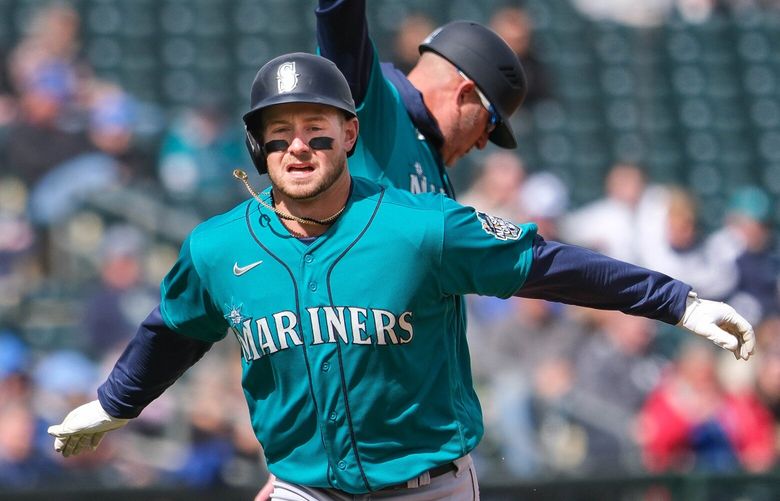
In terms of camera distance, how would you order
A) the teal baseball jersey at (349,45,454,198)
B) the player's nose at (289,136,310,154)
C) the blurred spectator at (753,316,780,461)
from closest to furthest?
the player's nose at (289,136,310,154) → the teal baseball jersey at (349,45,454,198) → the blurred spectator at (753,316,780,461)

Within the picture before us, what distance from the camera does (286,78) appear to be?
3279 mm

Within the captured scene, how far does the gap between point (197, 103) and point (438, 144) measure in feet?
18.4

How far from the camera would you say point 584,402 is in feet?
27.8

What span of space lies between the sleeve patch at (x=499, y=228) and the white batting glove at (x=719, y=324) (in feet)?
1.58

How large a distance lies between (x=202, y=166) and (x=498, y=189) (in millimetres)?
2052

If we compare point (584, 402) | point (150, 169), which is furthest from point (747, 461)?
point (150, 169)

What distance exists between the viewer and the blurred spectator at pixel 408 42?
9.58m

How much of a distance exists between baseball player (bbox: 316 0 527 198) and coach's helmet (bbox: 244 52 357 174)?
0.55 m

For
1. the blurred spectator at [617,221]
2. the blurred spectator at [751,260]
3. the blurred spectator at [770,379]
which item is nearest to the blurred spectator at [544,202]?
the blurred spectator at [617,221]

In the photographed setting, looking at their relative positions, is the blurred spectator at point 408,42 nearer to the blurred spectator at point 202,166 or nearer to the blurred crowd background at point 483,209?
the blurred crowd background at point 483,209

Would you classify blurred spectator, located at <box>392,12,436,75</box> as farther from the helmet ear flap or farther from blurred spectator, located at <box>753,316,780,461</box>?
the helmet ear flap

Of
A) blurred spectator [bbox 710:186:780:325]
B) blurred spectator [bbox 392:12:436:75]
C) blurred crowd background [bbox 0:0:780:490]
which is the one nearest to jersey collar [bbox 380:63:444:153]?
blurred crowd background [bbox 0:0:780:490]

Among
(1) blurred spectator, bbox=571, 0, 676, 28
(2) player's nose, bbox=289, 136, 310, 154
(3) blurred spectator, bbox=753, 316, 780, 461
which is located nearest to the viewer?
(2) player's nose, bbox=289, 136, 310, 154

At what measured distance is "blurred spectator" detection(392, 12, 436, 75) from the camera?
31.4ft
